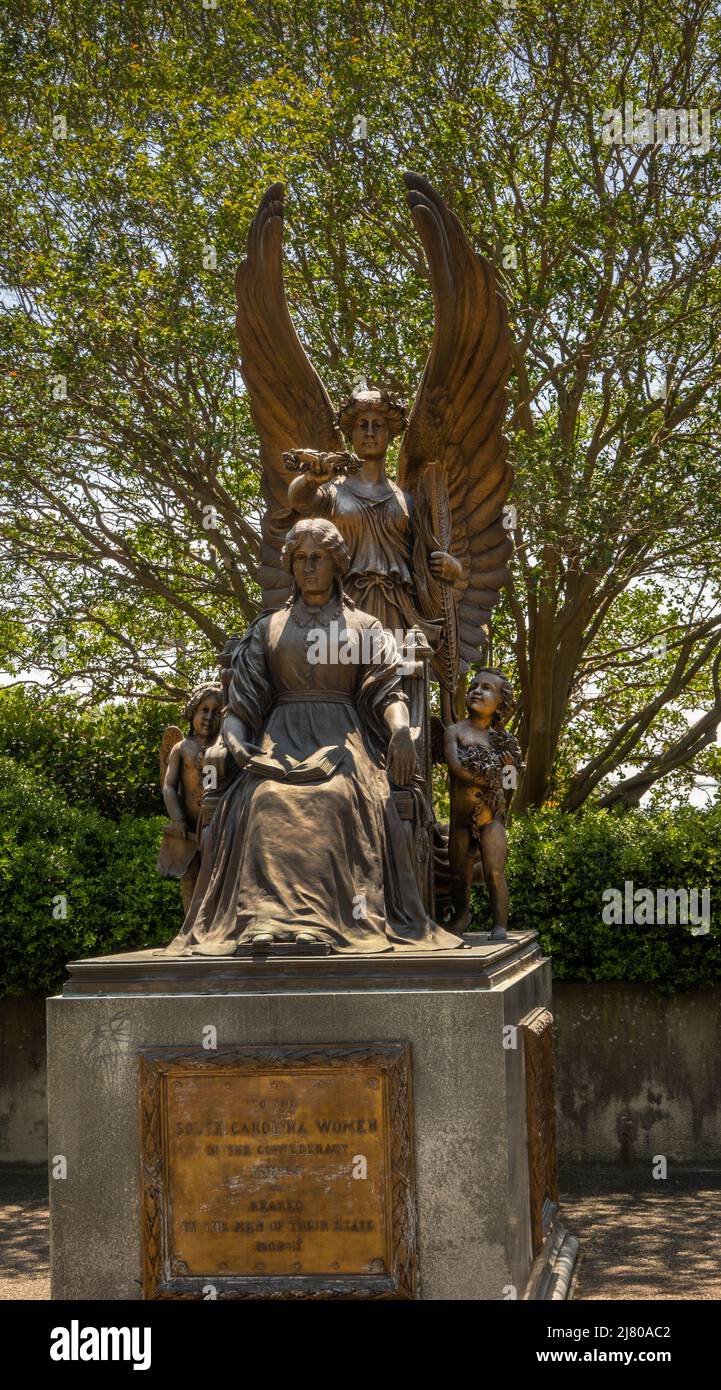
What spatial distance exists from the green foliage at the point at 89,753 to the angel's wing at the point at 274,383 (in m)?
5.88

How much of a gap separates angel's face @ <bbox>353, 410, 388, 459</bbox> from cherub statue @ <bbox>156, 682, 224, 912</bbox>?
144 cm

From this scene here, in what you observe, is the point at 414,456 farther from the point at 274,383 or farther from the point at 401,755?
the point at 401,755

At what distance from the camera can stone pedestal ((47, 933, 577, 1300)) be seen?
5.32 meters

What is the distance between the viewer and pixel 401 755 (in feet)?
20.4

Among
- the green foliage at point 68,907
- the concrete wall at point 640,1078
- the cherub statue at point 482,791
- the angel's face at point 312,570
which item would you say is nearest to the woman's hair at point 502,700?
the cherub statue at point 482,791

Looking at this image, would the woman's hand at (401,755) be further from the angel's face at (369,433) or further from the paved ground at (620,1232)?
the paved ground at (620,1232)

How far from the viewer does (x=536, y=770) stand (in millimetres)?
13109

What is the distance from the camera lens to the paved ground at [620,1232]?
7238 millimetres

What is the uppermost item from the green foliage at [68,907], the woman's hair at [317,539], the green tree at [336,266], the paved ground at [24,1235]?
the green tree at [336,266]

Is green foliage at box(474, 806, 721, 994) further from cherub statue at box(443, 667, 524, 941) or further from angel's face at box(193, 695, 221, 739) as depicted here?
angel's face at box(193, 695, 221, 739)

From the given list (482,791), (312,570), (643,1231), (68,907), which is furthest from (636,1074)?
(312,570)

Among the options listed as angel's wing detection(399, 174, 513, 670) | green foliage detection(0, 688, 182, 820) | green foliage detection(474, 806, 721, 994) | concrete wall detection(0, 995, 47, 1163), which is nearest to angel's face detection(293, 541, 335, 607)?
angel's wing detection(399, 174, 513, 670)

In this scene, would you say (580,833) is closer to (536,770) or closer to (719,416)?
(536,770)
